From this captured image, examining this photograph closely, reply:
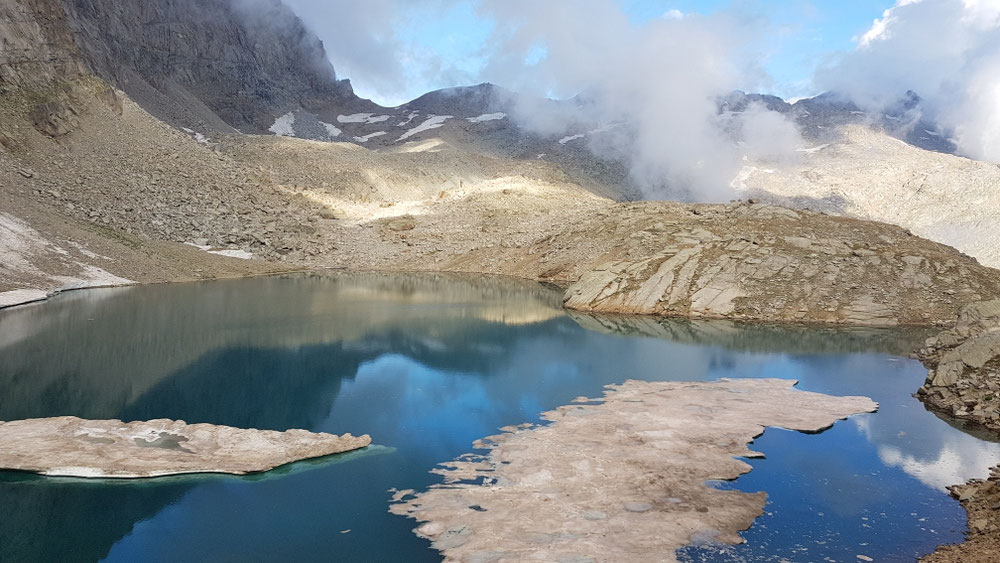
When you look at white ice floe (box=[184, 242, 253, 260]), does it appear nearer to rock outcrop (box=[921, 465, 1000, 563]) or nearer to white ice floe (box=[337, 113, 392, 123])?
rock outcrop (box=[921, 465, 1000, 563])

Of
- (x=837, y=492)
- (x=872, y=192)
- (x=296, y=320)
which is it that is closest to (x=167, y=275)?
(x=296, y=320)

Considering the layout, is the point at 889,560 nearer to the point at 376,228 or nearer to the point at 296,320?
the point at 296,320

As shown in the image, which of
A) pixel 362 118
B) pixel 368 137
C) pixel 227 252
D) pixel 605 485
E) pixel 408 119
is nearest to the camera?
pixel 605 485

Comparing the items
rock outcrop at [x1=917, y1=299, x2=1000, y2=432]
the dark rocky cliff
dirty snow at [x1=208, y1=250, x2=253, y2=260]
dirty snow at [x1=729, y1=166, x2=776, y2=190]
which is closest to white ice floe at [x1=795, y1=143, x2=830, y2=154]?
dirty snow at [x1=729, y1=166, x2=776, y2=190]

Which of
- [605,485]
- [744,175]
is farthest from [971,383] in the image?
[744,175]

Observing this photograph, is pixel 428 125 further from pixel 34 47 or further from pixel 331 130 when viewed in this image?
pixel 34 47

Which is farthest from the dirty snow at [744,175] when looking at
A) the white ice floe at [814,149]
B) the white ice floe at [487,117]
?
the white ice floe at [487,117]
